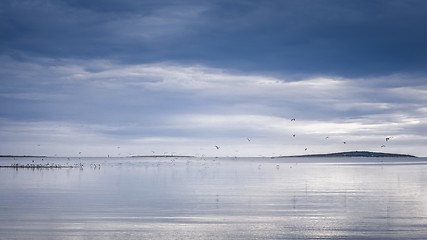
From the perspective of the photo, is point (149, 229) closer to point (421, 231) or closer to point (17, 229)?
point (17, 229)

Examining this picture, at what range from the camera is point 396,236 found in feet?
98.1

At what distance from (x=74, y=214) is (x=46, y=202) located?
34.8 feet

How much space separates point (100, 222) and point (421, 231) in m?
20.8

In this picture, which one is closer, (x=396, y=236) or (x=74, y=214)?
(x=396, y=236)

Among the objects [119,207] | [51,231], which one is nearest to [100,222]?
[51,231]

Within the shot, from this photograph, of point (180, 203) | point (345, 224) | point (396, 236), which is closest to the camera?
point (396, 236)

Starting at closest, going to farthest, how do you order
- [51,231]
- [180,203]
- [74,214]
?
1. [51,231]
2. [74,214]
3. [180,203]

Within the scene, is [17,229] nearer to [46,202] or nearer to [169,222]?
[169,222]

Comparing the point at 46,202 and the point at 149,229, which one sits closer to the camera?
the point at 149,229

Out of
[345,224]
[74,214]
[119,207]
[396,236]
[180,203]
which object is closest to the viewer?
[396,236]

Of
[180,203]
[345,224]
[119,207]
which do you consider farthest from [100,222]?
[345,224]

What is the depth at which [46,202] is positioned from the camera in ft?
161

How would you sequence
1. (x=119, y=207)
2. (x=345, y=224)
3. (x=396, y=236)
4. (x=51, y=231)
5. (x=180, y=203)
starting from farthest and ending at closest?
(x=180, y=203)
(x=119, y=207)
(x=345, y=224)
(x=51, y=231)
(x=396, y=236)

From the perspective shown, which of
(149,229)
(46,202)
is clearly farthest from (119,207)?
(149,229)
